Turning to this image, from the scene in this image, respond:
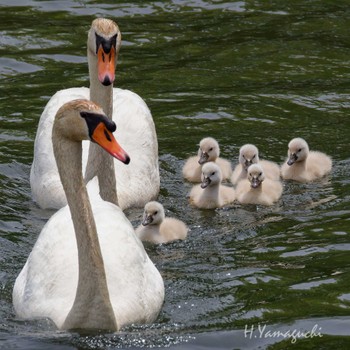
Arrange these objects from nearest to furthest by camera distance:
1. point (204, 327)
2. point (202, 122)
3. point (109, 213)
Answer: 1. point (204, 327)
2. point (109, 213)
3. point (202, 122)

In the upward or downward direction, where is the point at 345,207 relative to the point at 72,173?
downward

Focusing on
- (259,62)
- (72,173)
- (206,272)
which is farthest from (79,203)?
(259,62)

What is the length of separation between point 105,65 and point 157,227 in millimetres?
1390

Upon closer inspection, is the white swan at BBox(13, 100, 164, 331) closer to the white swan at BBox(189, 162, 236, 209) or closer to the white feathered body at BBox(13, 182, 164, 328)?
the white feathered body at BBox(13, 182, 164, 328)

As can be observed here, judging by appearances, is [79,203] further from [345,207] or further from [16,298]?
[345,207]

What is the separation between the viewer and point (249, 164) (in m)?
12.3

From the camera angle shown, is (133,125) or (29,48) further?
(29,48)

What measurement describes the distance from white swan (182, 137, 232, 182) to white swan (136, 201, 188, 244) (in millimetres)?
1501

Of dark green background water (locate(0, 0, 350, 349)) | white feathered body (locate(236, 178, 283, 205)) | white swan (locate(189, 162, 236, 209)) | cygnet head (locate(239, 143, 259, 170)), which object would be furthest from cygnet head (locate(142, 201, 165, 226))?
cygnet head (locate(239, 143, 259, 170))

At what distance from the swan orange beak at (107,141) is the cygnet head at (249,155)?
408 centimetres

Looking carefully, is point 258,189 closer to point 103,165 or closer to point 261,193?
point 261,193

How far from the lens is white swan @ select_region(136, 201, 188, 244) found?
10805 mm

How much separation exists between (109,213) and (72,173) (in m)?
0.89

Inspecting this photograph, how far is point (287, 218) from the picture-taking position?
444 inches
